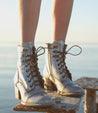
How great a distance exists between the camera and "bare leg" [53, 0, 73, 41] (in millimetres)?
1820

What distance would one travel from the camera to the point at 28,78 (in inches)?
63.5

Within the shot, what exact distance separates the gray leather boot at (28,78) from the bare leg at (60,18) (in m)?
0.25

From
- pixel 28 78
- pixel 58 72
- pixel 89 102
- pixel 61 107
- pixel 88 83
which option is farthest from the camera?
pixel 89 102

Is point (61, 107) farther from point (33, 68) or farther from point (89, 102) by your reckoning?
point (89, 102)

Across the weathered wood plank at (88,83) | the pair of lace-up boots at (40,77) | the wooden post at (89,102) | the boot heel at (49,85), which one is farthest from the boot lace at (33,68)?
the wooden post at (89,102)

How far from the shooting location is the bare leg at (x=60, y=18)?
1.82m

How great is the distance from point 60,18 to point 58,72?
40 cm

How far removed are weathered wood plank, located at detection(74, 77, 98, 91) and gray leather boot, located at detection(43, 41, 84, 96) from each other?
0.42m

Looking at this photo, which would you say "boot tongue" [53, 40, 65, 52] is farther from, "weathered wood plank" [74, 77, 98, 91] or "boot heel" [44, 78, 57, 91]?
"weathered wood plank" [74, 77, 98, 91]

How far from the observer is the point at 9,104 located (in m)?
6.39

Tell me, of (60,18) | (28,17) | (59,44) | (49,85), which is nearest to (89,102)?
(49,85)

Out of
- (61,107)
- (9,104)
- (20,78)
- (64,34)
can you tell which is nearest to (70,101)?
(61,107)

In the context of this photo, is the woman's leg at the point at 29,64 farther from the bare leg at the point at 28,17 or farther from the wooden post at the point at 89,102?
the wooden post at the point at 89,102

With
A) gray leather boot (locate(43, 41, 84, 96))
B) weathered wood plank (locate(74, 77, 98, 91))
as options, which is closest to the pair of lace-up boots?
gray leather boot (locate(43, 41, 84, 96))
